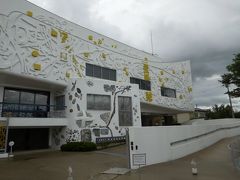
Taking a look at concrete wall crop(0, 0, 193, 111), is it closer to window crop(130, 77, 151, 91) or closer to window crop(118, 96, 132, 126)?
window crop(130, 77, 151, 91)

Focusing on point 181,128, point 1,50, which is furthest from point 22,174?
point 1,50

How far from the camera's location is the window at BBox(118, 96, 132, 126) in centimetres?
2501

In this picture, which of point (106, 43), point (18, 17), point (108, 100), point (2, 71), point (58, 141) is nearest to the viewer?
point (2, 71)

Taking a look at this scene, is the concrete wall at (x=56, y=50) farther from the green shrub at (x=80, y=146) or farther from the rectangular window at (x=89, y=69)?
the green shrub at (x=80, y=146)

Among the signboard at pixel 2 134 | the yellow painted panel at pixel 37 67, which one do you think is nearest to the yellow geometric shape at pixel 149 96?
the yellow painted panel at pixel 37 67

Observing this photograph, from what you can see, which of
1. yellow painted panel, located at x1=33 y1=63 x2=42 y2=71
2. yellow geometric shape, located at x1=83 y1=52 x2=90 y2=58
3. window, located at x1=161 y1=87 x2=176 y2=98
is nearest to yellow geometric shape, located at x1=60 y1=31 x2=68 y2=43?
yellow geometric shape, located at x1=83 y1=52 x2=90 y2=58

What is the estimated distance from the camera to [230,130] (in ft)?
117

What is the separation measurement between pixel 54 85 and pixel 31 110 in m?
3.44

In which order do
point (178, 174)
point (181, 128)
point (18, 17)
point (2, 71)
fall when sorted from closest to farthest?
point (178, 174)
point (181, 128)
point (2, 71)
point (18, 17)

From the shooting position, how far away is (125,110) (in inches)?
1004

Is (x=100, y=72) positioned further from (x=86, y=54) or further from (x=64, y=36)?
(x=64, y=36)

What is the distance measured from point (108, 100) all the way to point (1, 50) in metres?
11.4

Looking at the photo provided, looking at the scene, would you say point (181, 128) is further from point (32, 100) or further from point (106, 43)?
point (106, 43)

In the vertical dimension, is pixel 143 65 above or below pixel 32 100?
above
